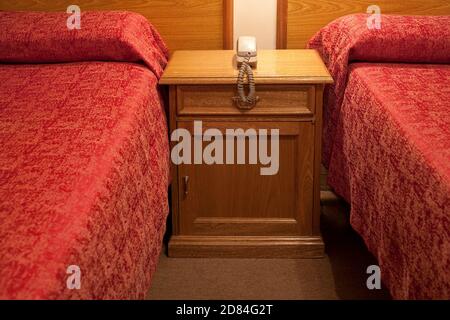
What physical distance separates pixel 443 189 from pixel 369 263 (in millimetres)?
833

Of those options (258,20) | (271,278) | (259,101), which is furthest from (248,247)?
(258,20)

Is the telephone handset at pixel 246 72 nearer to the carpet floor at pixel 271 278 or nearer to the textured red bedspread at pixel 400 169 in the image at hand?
the textured red bedspread at pixel 400 169

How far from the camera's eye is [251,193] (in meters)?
2.07

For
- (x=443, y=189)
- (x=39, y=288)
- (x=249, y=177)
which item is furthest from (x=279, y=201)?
(x=39, y=288)

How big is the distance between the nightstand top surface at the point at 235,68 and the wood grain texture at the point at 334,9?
0.15 meters

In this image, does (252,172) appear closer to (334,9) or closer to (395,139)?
(395,139)

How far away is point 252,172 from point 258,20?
1.99 ft

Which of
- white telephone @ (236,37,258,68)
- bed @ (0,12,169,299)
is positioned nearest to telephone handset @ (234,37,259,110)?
white telephone @ (236,37,258,68)

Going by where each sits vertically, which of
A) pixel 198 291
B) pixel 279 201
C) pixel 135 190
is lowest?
pixel 198 291

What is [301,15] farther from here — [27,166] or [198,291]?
[27,166]

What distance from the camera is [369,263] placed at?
2068 mm

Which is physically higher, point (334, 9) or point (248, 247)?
point (334, 9)

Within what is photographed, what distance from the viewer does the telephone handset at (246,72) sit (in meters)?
1.92

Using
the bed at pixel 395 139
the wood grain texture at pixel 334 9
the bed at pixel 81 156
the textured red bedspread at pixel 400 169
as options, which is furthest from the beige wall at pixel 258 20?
the textured red bedspread at pixel 400 169
